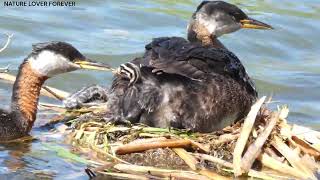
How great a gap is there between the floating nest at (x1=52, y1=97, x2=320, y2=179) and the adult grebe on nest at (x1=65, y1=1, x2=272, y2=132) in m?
0.10

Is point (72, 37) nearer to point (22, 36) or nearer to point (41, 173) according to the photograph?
point (22, 36)

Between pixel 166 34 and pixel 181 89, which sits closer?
pixel 181 89

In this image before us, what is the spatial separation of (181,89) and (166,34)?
5.07m

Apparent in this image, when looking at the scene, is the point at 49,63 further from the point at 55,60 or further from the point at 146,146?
the point at 146,146

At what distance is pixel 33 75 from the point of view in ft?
24.7

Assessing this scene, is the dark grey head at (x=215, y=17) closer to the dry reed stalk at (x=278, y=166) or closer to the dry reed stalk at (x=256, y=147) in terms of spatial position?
the dry reed stalk at (x=256, y=147)

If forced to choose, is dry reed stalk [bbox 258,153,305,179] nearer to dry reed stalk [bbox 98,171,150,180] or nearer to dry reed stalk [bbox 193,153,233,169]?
dry reed stalk [bbox 193,153,233,169]

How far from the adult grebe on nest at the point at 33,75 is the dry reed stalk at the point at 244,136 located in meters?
1.25

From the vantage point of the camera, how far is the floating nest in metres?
6.52

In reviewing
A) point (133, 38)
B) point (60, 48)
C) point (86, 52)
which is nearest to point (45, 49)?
point (60, 48)

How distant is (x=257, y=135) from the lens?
23.2 ft

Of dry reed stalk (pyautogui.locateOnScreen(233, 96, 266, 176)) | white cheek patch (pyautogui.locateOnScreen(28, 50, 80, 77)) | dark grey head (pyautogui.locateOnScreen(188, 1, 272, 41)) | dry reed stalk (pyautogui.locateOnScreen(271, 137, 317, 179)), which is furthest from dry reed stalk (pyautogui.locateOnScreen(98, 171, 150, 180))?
dark grey head (pyautogui.locateOnScreen(188, 1, 272, 41))

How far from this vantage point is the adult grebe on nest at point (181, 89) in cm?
704

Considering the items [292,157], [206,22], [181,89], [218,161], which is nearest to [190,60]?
[181,89]
